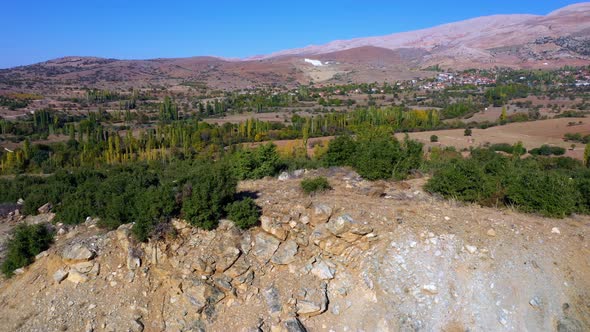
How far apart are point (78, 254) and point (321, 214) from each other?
5317mm

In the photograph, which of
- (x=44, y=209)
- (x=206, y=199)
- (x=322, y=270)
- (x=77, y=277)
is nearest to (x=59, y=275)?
(x=77, y=277)

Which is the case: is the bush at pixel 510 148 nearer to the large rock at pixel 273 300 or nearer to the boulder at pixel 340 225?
the boulder at pixel 340 225

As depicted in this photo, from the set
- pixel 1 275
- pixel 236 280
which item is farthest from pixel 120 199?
pixel 236 280

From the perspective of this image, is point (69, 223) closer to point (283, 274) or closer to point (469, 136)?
point (283, 274)

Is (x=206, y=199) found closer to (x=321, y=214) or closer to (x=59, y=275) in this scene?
(x=321, y=214)

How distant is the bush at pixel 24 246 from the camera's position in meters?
8.88

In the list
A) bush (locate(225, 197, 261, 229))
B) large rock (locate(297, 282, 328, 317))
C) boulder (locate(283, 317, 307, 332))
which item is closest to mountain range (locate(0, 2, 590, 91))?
bush (locate(225, 197, 261, 229))

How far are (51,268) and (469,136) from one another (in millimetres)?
41267

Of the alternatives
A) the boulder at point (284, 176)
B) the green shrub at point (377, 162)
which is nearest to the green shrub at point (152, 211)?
the boulder at point (284, 176)

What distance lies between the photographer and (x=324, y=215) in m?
9.38

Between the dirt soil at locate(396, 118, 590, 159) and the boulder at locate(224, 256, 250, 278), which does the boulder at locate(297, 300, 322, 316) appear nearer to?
the boulder at locate(224, 256, 250, 278)

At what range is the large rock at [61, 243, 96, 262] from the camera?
8477 millimetres

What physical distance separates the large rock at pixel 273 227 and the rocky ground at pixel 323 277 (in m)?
0.03

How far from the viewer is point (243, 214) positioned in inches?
364
